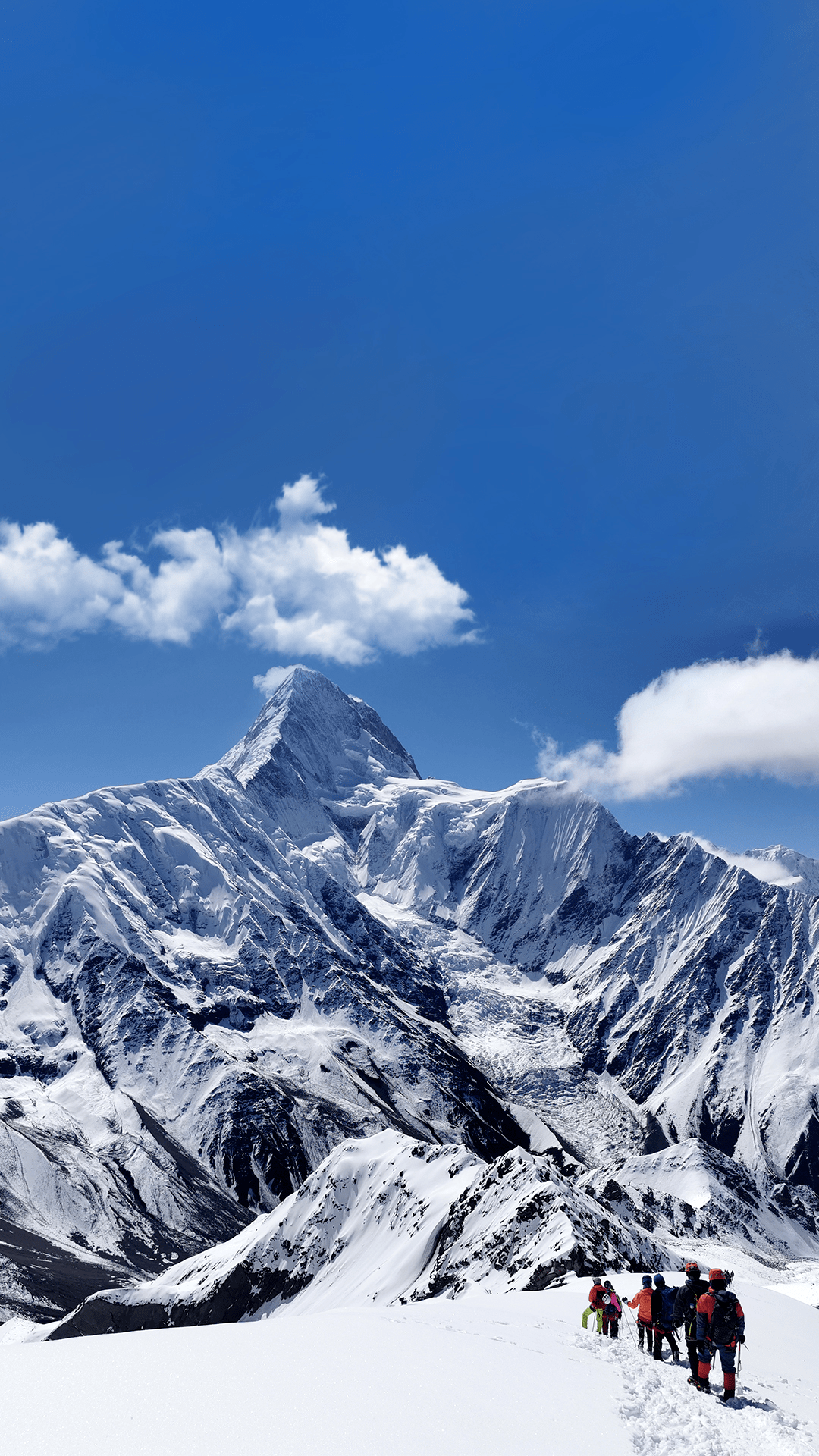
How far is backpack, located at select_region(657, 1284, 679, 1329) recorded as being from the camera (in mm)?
27281

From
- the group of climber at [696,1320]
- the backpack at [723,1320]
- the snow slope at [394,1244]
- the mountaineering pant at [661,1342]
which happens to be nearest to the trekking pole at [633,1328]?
the group of climber at [696,1320]

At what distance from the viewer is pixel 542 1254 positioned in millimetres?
71938

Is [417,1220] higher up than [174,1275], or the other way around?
[417,1220]

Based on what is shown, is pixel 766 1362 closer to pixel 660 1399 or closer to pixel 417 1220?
pixel 660 1399

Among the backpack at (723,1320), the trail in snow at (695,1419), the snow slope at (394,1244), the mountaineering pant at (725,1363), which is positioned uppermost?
Result: the backpack at (723,1320)

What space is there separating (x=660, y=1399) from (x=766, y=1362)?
12.5 meters

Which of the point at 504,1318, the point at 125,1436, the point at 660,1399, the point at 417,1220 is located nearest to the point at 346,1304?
the point at 417,1220

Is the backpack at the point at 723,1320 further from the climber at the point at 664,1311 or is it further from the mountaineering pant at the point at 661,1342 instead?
the mountaineering pant at the point at 661,1342

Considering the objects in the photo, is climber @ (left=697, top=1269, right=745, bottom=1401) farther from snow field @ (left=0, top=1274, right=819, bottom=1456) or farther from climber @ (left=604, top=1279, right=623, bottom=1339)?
climber @ (left=604, top=1279, right=623, bottom=1339)

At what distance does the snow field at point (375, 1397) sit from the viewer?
609 inches

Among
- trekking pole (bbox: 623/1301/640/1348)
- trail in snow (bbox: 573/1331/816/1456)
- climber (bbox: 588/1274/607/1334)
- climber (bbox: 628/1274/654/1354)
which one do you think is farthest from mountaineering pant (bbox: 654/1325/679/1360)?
climber (bbox: 588/1274/607/1334)

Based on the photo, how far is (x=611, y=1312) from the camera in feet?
102

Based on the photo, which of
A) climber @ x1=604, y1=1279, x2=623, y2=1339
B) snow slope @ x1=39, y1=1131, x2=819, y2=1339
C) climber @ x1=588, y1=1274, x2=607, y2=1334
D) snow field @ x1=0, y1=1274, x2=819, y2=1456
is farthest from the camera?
snow slope @ x1=39, y1=1131, x2=819, y2=1339

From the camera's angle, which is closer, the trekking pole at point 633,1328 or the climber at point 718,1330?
the climber at point 718,1330
